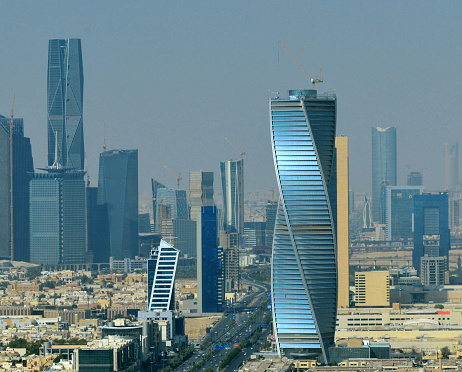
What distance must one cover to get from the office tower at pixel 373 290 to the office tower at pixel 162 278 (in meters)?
19.2

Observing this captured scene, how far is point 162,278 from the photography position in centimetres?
13525

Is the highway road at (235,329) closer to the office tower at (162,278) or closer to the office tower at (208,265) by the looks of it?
the office tower at (208,265)

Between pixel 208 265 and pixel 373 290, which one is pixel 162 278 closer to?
pixel 373 290

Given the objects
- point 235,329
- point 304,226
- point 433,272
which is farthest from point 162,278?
point 433,272

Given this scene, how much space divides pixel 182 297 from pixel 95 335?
45824mm

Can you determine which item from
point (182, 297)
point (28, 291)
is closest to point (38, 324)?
point (182, 297)

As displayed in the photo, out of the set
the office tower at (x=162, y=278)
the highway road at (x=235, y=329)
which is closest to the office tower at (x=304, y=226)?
the highway road at (x=235, y=329)

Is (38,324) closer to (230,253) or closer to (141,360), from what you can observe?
(141,360)

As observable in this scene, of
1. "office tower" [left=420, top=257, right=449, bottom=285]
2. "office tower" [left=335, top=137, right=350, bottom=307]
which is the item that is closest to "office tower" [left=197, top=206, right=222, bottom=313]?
"office tower" [left=335, top=137, right=350, bottom=307]

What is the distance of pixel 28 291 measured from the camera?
596ft

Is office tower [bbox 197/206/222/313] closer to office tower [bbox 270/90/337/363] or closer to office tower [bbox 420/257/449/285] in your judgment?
office tower [bbox 420/257/449/285]

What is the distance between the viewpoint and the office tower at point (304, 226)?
10350 cm

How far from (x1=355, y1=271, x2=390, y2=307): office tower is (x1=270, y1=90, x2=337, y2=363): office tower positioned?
40719 millimetres

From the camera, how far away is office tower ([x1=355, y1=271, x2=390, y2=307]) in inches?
5709
